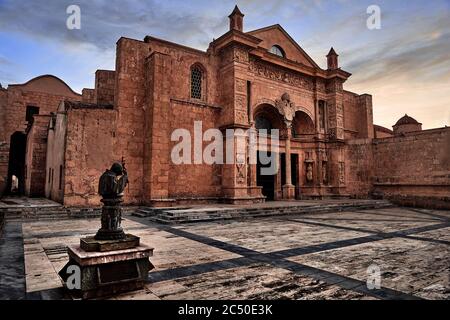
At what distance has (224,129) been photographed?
48.6ft

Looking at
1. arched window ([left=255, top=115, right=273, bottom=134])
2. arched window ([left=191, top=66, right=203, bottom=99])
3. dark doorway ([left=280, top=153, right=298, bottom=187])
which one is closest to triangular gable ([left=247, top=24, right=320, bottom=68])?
arched window ([left=255, top=115, right=273, bottom=134])

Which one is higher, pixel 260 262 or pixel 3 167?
pixel 3 167

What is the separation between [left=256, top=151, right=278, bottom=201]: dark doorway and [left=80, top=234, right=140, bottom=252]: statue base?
14180 mm

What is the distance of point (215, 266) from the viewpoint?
4.54 meters

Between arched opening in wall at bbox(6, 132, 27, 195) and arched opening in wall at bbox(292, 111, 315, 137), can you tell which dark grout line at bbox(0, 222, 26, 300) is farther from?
arched opening in wall at bbox(6, 132, 27, 195)

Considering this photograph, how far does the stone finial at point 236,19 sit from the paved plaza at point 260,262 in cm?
1151

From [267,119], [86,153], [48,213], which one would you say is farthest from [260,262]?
[267,119]

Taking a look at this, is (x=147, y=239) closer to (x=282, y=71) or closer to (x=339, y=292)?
(x=339, y=292)

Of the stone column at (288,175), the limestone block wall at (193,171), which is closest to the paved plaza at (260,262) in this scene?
the limestone block wall at (193,171)

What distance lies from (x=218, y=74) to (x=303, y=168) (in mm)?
8481

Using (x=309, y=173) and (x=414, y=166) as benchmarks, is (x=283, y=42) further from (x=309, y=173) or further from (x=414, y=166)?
(x=414, y=166)

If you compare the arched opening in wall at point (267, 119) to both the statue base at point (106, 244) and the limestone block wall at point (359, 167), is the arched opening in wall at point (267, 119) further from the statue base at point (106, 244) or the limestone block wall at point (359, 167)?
the statue base at point (106, 244)

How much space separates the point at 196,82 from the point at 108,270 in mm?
12932
